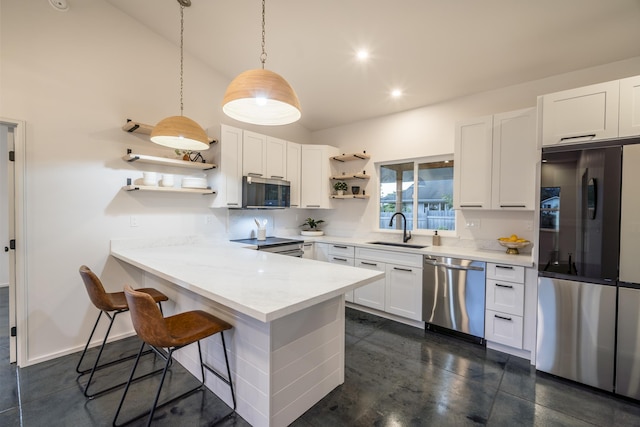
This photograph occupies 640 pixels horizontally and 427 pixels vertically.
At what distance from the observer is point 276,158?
13.3 ft

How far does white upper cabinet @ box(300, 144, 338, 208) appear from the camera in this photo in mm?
4410

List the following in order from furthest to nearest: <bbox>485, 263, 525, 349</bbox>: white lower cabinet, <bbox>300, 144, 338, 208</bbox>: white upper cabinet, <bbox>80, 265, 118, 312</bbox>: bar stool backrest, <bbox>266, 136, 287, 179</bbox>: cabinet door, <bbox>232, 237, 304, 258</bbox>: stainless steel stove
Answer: <bbox>300, 144, 338, 208</bbox>: white upper cabinet → <bbox>266, 136, 287, 179</bbox>: cabinet door → <bbox>232, 237, 304, 258</bbox>: stainless steel stove → <bbox>485, 263, 525, 349</bbox>: white lower cabinet → <bbox>80, 265, 118, 312</bbox>: bar stool backrest

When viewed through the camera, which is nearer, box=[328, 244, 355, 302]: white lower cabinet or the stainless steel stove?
the stainless steel stove

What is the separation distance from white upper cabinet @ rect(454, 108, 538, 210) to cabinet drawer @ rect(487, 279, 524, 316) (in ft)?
2.56

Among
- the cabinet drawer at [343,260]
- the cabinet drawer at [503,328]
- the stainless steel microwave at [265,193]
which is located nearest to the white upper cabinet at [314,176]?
the stainless steel microwave at [265,193]

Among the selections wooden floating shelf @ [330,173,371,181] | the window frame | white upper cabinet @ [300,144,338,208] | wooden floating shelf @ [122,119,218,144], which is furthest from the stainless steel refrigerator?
wooden floating shelf @ [122,119,218,144]

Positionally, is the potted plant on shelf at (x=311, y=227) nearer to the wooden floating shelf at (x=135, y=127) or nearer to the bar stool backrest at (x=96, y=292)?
the wooden floating shelf at (x=135, y=127)

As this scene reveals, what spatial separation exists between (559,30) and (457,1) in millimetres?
916

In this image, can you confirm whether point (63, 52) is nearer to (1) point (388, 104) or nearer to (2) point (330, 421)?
(1) point (388, 104)

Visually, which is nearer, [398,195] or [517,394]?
[517,394]

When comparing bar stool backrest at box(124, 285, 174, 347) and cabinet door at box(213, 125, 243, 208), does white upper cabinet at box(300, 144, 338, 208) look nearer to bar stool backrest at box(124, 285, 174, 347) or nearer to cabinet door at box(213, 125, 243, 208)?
cabinet door at box(213, 125, 243, 208)

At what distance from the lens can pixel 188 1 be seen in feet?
8.77

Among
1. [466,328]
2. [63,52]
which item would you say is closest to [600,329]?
[466,328]

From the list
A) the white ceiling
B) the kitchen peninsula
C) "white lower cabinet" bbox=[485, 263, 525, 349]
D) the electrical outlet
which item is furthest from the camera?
the electrical outlet
